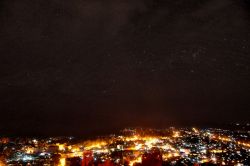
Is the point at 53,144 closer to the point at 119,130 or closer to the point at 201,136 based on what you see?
the point at 119,130

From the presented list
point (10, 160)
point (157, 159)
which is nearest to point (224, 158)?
point (157, 159)

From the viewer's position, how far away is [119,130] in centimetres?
3372

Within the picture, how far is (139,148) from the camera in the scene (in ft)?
80.6

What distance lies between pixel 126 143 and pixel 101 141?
2359mm

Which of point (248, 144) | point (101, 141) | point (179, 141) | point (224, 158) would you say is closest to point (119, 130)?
point (101, 141)

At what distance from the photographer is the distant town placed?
1884 cm

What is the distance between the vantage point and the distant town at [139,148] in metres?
18.8

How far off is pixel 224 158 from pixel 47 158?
1058 cm

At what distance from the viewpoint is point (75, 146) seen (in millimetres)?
26531

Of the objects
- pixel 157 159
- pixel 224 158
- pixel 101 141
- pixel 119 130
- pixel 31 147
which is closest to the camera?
pixel 157 159

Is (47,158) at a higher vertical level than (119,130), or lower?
lower

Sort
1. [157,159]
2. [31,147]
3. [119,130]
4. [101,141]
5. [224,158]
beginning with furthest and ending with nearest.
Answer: [119,130] → [101,141] → [31,147] → [224,158] → [157,159]

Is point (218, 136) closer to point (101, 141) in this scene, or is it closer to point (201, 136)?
point (201, 136)

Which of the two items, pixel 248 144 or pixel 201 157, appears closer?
pixel 201 157
